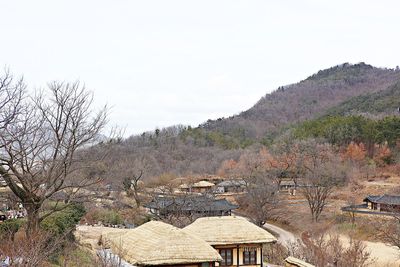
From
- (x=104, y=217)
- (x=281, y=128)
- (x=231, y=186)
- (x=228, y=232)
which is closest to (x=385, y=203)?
(x=231, y=186)

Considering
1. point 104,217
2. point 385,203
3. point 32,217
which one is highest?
point 32,217

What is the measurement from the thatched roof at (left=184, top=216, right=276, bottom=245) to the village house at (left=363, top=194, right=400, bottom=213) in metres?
20.9

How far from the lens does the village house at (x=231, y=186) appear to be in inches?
2028

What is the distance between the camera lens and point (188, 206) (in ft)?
108

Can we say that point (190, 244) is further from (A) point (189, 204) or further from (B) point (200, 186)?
(B) point (200, 186)

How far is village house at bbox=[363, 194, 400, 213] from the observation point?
35.9 meters

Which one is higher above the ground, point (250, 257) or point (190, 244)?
point (190, 244)

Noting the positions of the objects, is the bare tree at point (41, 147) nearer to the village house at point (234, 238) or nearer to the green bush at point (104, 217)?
the village house at point (234, 238)

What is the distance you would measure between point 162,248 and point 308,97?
123763 mm

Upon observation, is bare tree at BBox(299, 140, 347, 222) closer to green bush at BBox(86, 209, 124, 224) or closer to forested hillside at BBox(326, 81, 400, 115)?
green bush at BBox(86, 209, 124, 224)

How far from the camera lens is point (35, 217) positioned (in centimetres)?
1260

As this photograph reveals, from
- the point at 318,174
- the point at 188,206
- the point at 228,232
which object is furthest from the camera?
the point at 318,174

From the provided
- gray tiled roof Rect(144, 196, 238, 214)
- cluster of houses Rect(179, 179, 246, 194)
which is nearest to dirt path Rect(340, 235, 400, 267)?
gray tiled roof Rect(144, 196, 238, 214)

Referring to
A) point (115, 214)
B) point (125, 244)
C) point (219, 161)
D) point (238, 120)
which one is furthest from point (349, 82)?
point (125, 244)
